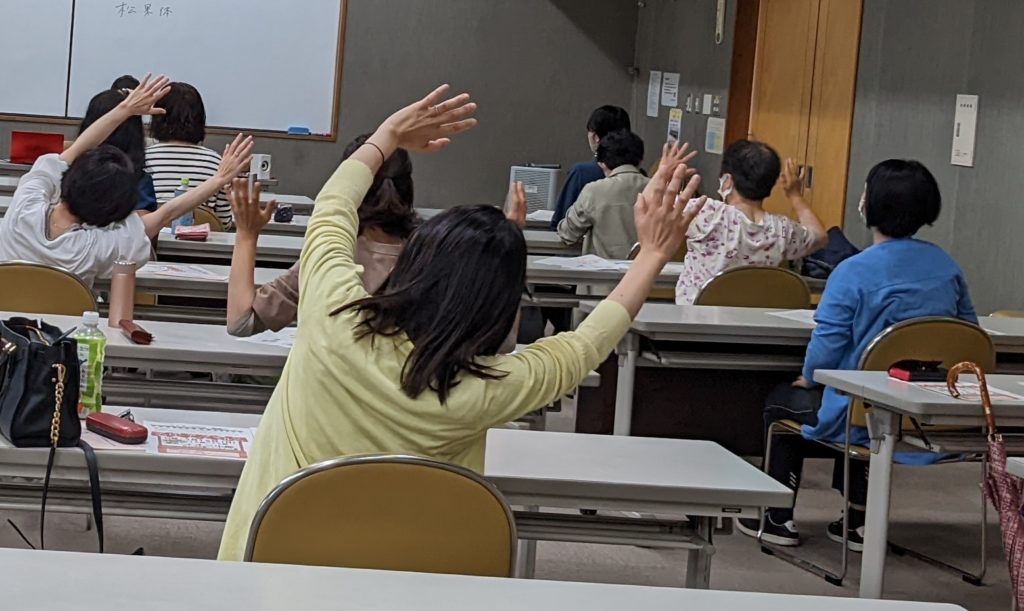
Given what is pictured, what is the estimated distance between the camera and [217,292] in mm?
4855

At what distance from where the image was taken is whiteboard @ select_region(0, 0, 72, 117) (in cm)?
1001

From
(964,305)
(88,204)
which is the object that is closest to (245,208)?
(88,204)

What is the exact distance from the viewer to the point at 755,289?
5.25 meters

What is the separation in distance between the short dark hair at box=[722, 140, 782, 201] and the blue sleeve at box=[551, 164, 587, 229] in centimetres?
267

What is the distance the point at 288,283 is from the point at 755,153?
95.6 inches

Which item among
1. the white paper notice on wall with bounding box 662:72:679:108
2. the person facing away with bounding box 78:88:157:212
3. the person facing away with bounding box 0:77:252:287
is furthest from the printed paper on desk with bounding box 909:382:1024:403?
the white paper notice on wall with bounding box 662:72:679:108

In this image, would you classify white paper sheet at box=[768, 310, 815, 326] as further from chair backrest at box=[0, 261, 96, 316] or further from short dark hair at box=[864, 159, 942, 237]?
chair backrest at box=[0, 261, 96, 316]

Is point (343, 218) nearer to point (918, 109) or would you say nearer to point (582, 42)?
point (918, 109)

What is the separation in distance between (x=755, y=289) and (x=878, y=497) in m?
1.65

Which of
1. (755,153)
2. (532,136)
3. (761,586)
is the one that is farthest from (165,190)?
(532,136)

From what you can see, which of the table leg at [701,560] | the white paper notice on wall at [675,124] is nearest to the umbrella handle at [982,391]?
the table leg at [701,560]

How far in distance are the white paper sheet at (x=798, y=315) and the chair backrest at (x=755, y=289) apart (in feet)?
0.77

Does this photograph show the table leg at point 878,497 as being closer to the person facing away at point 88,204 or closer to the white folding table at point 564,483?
the white folding table at point 564,483

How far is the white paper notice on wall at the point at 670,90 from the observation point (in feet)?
33.2
